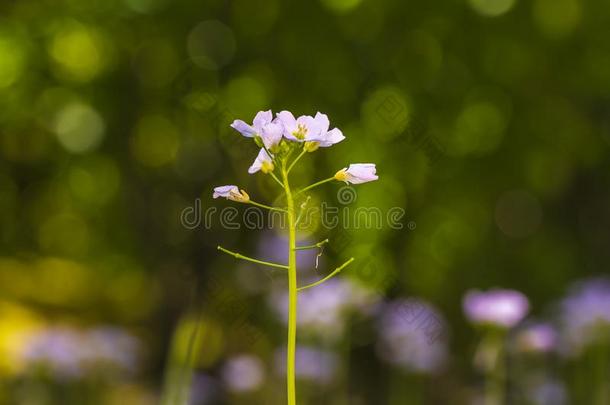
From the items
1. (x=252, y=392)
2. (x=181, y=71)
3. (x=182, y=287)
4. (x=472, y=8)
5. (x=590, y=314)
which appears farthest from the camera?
(x=182, y=287)

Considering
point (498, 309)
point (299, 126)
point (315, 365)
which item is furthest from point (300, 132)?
point (315, 365)

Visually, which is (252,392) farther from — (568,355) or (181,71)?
(181,71)

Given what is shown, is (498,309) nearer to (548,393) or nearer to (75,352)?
(548,393)

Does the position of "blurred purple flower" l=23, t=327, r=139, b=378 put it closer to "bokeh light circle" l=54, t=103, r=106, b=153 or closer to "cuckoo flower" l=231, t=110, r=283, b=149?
"bokeh light circle" l=54, t=103, r=106, b=153

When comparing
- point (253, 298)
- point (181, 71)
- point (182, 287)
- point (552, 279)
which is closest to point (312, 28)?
point (181, 71)

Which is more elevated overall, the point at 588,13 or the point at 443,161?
the point at 588,13

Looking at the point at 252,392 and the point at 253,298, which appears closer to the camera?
the point at 252,392

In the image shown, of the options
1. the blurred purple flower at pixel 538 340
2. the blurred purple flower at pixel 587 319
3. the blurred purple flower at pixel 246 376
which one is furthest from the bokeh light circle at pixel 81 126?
the blurred purple flower at pixel 587 319
